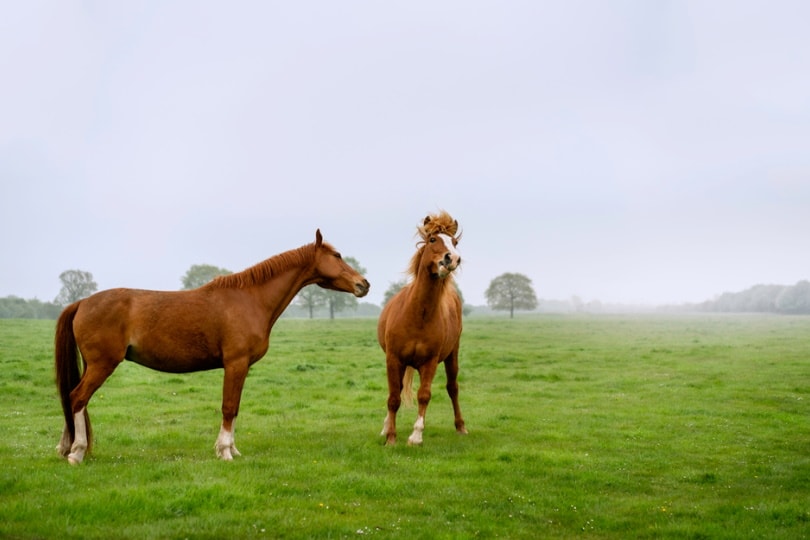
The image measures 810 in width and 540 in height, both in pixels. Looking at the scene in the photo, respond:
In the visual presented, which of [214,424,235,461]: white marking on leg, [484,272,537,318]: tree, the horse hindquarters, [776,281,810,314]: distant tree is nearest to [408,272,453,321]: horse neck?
[214,424,235,461]: white marking on leg

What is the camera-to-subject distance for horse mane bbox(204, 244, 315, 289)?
9.10 m

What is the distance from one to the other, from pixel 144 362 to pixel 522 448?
568 centimetres

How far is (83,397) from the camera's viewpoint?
8.02 m

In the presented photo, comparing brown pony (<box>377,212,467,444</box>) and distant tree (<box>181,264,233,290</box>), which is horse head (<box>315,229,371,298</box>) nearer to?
brown pony (<box>377,212,467,444</box>)

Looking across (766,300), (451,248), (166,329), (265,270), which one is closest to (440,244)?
(451,248)

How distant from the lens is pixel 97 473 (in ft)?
24.7

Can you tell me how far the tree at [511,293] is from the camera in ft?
312

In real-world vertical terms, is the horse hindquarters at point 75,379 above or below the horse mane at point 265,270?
below

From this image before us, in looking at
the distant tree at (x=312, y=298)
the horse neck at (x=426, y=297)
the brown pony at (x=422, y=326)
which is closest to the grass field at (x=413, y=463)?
the brown pony at (x=422, y=326)

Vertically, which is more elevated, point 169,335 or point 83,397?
point 169,335

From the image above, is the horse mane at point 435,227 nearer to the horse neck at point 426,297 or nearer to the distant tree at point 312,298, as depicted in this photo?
the horse neck at point 426,297

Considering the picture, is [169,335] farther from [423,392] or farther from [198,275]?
[198,275]

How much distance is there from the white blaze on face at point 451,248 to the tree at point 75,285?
6975 cm

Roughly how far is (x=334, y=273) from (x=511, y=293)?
284 ft
